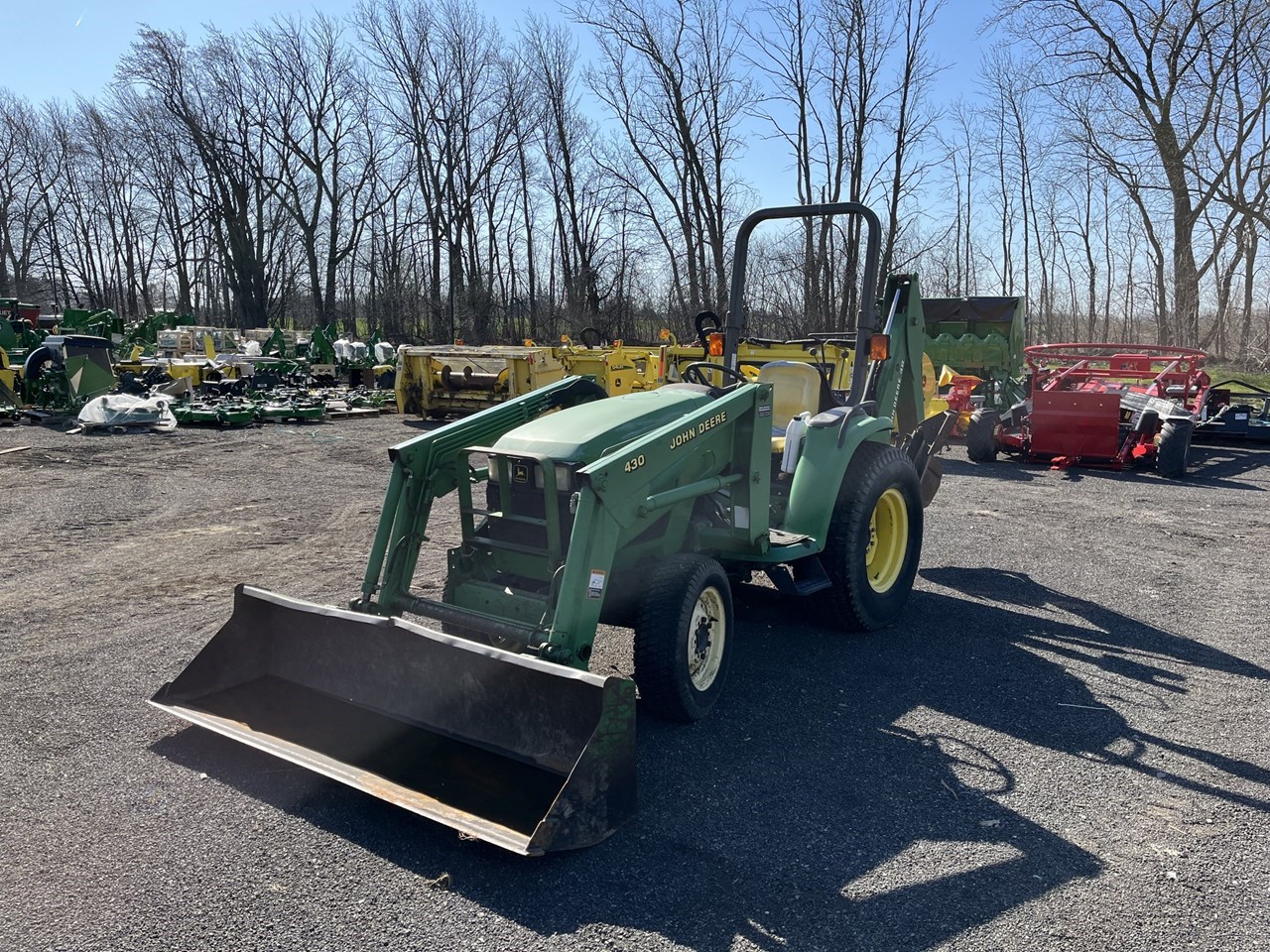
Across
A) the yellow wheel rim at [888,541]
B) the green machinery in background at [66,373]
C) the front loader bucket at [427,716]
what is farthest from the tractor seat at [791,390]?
the green machinery in background at [66,373]

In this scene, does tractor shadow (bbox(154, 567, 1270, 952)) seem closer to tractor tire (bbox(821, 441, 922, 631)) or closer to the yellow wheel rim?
tractor tire (bbox(821, 441, 922, 631))

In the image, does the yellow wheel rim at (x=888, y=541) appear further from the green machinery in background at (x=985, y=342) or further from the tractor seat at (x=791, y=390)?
the green machinery in background at (x=985, y=342)

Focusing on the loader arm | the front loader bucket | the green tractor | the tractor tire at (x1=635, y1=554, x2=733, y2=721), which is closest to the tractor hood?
the green tractor

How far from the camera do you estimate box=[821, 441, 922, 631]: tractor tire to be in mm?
5246

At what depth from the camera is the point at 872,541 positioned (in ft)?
19.5

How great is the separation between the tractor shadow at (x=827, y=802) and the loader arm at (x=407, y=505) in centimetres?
88

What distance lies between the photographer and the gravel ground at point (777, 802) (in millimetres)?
2805

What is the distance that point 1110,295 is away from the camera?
3469cm

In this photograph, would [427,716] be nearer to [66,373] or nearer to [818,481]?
[818,481]

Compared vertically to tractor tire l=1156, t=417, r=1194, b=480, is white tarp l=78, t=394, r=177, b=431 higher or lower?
higher

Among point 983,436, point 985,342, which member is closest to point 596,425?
point 983,436

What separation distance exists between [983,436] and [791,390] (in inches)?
310

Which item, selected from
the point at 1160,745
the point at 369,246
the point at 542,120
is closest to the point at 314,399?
the point at 542,120

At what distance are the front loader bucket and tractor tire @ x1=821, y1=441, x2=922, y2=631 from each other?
234 cm
